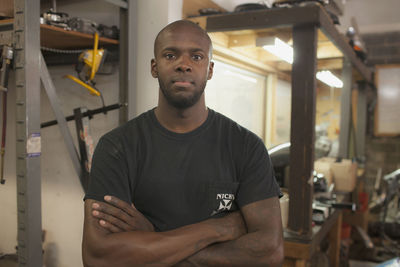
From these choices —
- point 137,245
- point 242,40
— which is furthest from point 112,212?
point 242,40

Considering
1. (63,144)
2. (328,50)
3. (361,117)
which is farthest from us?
(361,117)

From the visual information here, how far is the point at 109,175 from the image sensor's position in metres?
1.18

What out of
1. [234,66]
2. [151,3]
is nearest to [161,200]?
[151,3]

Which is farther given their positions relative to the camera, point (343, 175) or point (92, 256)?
point (343, 175)

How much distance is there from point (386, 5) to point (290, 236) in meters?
4.72

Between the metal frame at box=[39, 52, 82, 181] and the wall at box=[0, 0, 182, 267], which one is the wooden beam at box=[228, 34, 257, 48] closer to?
the wall at box=[0, 0, 182, 267]

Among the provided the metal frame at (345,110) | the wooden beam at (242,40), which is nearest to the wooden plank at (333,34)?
the metal frame at (345,110)

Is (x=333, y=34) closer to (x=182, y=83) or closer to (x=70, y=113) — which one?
(x=182, y=83)

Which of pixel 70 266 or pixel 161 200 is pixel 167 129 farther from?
pixel 70 266

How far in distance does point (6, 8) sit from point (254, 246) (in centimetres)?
157

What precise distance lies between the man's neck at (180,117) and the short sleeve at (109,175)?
0.59ft

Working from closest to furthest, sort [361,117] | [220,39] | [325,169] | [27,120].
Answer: [27,120], [220,39], [325,169], [361,117]

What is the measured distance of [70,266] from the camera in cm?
247

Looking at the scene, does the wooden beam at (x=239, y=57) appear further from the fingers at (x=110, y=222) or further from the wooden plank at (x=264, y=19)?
the fingers at (x=110, y=222)
